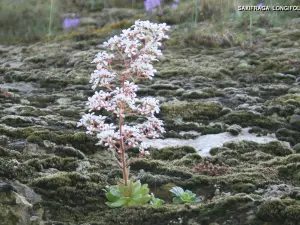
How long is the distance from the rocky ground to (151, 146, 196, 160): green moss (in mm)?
14

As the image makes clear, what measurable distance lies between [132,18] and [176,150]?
15830mm

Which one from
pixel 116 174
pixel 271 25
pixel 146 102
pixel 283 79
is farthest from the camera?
pixel 271 25

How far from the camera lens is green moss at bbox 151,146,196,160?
23.0 feet

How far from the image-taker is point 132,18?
877 inches

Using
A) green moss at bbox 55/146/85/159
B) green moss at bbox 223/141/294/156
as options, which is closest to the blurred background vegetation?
green moss at bbox 223/141/294/156

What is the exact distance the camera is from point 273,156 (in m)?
6.87

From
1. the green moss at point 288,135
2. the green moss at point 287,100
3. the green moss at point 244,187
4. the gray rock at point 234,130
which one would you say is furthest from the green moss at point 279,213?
the green moss at point 287,100

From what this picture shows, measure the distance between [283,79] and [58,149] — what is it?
6484 millimetres

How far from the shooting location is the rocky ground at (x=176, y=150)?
4.39 m

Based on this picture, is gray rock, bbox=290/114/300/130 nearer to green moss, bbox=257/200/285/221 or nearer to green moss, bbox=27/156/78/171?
green moss, bbox=27/156/78/171

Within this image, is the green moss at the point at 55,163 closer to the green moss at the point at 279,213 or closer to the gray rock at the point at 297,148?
the green moss at the point at 279,213

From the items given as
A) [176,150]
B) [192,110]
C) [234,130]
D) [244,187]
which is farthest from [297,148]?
[192,110]

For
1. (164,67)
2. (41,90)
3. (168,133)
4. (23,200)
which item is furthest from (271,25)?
(23,200)

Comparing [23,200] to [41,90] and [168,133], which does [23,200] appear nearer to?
[168,133]
